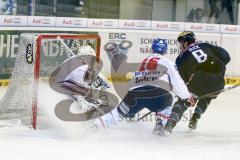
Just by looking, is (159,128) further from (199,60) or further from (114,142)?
(199,60)

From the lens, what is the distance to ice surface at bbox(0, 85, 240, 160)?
4969mm

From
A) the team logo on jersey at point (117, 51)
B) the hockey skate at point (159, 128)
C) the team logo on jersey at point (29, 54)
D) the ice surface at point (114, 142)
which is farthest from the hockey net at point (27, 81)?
the team logo on jersey at point (117, 51)

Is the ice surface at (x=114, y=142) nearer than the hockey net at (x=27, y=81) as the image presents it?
Yes

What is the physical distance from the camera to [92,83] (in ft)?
20.2

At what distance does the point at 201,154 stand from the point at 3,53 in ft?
14.8

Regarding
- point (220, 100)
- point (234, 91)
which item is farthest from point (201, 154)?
point (234, 91)

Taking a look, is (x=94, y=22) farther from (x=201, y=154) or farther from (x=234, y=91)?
(x=201, y=154)

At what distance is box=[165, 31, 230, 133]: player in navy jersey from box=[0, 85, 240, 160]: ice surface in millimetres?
429

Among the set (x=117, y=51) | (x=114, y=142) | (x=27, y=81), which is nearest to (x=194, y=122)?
(x=114, y=142)

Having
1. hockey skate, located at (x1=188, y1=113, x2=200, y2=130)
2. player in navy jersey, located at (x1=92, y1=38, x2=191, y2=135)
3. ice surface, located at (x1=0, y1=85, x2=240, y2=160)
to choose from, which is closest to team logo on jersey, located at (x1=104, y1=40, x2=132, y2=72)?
ice surface, located at (x1=0, y1=85, x2=240, y2=160)

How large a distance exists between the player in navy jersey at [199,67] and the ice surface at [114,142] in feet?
1.41

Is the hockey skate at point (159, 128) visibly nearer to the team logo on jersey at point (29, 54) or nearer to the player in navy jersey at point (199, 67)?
the player in navy jersey at point (199, 67)

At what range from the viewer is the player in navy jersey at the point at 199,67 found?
20.0ft

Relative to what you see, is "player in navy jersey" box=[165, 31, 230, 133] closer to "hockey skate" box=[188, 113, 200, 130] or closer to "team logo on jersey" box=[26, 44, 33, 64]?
"hockey skate" box=[188, 113, 200, 130]
